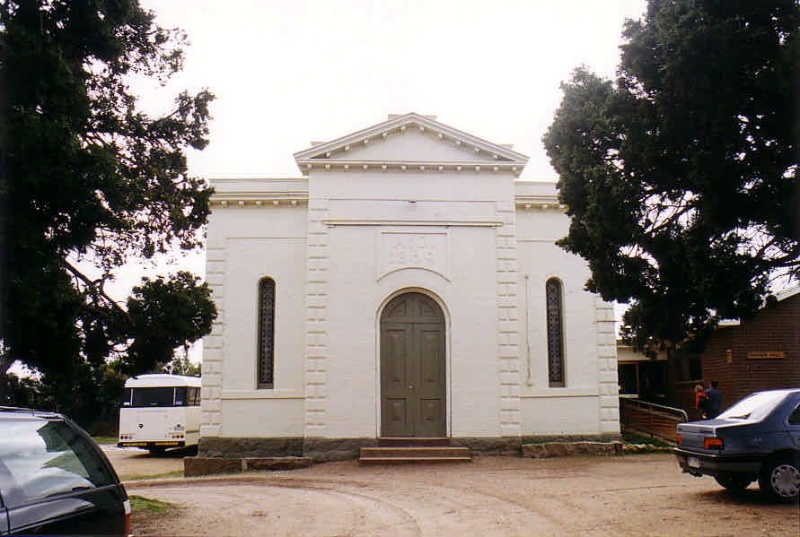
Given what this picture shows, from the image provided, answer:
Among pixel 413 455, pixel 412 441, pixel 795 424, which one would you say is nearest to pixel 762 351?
pixel 412 441

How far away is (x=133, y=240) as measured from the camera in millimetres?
11414

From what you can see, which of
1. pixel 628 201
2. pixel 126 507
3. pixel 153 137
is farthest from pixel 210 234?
pixel 126 507

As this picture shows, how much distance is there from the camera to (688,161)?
39.2 feet

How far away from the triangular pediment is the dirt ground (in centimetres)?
755

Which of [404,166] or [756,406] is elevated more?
[404,166]

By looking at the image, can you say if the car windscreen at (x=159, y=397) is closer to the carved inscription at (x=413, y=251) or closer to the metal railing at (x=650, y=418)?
the carved inscription at (x=413, y=251)

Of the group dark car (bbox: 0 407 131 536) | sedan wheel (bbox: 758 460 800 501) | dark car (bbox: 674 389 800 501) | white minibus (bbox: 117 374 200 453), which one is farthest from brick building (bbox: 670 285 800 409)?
dark car (bbox: 0 407 131 536)

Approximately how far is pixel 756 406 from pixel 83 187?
9.75 meters

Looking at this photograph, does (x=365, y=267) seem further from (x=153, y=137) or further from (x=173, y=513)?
(x=173, y=513)

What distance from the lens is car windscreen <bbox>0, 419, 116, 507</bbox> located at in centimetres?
434

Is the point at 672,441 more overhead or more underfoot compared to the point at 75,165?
more underfoot

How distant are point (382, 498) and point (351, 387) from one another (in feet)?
19.3

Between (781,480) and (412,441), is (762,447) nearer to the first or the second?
(781,480)

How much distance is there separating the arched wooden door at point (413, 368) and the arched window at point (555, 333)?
10.7ft
